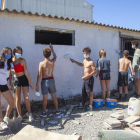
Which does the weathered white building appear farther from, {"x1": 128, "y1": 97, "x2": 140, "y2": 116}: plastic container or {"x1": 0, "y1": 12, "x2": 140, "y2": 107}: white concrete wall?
{"x1": 128, "y1": 97, "x2": 140, "y2": 116}: plastic container

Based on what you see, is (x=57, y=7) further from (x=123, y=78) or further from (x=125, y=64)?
(x=123, y=78)

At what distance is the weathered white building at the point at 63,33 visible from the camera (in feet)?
15.7

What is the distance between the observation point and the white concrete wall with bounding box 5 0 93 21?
9.67m

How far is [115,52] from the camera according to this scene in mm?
6734

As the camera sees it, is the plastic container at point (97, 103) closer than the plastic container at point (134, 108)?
No

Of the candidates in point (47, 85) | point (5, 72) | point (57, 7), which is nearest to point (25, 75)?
point (5, 72)

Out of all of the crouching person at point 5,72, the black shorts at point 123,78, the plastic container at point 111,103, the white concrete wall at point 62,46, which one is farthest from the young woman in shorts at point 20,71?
the black shorts at point 123,78

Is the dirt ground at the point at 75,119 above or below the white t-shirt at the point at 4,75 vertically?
below

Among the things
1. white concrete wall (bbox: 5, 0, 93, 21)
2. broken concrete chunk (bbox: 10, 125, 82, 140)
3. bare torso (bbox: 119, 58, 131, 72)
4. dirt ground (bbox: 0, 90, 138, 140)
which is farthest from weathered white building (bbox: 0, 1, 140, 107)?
white concrete wall (bbox: 5, 0, 93, 21)

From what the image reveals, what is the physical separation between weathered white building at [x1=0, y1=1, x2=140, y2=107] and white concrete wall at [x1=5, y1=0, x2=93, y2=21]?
5.17 m

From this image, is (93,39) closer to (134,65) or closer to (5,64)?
(134,65)

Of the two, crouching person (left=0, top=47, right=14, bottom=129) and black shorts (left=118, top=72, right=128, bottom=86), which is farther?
black shorts (left=118, top=72, right=128, bottom=86)

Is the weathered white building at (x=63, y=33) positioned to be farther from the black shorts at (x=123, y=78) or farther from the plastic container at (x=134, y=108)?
the plastic container at (x=134, y=108)

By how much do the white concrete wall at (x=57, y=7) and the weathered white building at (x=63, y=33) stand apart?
17.0 ft
